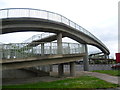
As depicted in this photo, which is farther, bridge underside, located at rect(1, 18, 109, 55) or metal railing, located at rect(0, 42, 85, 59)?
bridge underside, located at rect(1, 18, 109, 55)

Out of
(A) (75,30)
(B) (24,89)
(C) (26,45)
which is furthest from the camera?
(A) (75,30)

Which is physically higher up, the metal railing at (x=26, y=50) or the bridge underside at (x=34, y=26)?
the bridge underside at (x=34, y=26)

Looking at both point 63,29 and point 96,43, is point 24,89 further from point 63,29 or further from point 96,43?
point 96,43

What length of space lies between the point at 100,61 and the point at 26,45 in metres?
47.9

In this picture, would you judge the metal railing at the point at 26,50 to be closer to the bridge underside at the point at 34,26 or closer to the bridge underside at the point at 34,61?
the bridge underside at the point at 34,61

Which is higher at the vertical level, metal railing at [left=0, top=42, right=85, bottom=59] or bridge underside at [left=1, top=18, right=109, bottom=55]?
bridge underside at [left=1, top=18, right=109, bottom=55]

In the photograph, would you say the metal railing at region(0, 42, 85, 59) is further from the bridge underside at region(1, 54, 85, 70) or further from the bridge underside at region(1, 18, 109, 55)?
the bridge underside at region(1, 18, 109, 55)

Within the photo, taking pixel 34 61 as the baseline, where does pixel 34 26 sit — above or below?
above

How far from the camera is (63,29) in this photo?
2191 cm

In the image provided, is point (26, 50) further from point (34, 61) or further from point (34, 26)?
point (34, 26)

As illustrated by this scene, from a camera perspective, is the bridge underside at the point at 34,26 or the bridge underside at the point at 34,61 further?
the bridge underside at the point at 34,26

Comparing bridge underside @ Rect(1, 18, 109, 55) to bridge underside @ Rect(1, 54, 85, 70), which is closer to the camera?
bridge underside @ Rect(1, 54, 85, 70)

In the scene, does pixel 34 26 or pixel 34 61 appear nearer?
pixel 34 61

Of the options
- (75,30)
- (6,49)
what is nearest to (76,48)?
(75,30)
